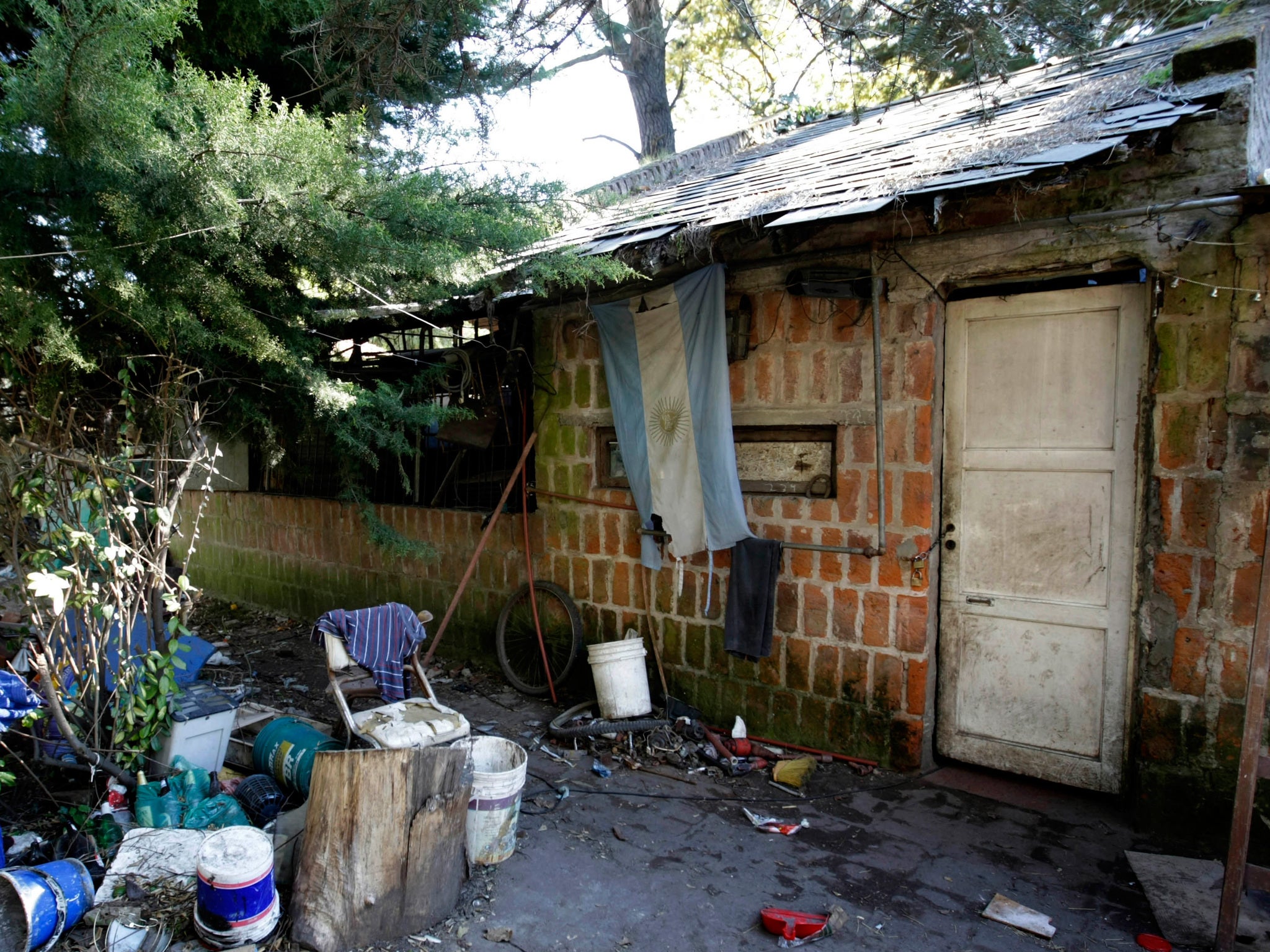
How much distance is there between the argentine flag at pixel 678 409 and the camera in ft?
17.1

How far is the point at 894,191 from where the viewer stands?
162 inches

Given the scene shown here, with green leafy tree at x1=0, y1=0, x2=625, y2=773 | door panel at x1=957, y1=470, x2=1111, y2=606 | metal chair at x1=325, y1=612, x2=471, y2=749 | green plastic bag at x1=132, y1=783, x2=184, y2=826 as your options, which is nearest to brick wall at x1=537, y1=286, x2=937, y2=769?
door panel at x1=957, y1=470, x2=1111, y2=606

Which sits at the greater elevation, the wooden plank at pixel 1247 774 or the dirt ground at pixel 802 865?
the wooden plank at pixel 1247 774

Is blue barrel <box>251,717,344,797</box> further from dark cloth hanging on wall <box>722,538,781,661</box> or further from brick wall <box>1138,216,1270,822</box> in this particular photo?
brick wall <box>1138,216,1270,822</box>

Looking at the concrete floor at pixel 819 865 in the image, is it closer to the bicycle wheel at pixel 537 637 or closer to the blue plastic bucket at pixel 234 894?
the blue plastic bucket at pixel 234 894

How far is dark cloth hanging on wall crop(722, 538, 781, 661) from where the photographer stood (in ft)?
16.9

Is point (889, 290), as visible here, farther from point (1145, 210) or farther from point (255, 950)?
point (255, 950)

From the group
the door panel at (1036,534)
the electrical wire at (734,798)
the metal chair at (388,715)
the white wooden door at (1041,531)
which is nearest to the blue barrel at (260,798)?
the metal chair at (388,715)

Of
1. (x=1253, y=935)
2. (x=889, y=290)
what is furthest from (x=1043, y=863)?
(x=889, y=290)

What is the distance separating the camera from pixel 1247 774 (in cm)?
311

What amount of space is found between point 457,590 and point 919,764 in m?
3.89

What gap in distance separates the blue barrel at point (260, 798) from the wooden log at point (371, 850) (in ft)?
3.03

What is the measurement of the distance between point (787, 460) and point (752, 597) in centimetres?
93

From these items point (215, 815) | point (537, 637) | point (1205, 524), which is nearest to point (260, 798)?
point (215, 815)
